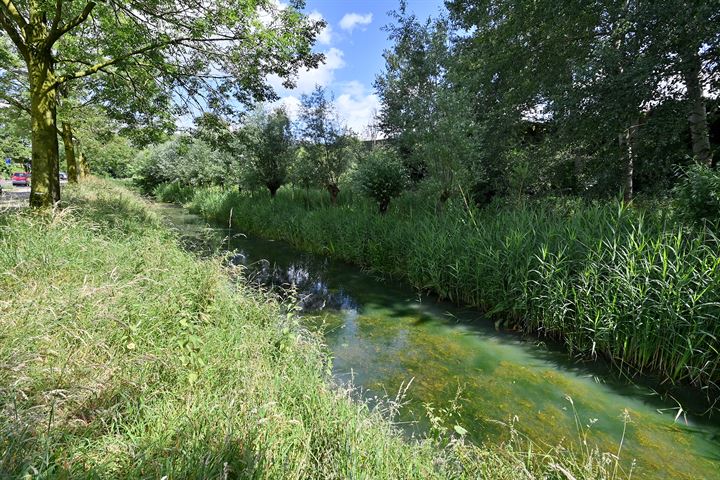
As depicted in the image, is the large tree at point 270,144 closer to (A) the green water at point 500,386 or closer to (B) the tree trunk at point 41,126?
(B) the tree trunk at point 41,126

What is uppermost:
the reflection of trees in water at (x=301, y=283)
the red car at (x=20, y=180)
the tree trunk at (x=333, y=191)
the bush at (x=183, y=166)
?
the bush at (x=183, y=166)

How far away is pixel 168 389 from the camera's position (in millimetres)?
2562

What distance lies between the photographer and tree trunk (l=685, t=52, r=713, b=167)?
725cm

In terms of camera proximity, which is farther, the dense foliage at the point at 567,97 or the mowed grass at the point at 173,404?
the dense foliage at the point at 567,97

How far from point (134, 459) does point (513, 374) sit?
395cm

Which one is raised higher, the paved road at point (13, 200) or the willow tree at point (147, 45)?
the willow tree at point (147, 45)

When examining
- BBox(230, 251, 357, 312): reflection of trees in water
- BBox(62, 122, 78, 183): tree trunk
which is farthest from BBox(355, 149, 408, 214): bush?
BBox(62, 122, 78, 183): tree trunk

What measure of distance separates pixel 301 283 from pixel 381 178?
4.01m

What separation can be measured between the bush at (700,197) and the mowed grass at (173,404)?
3.50 meters

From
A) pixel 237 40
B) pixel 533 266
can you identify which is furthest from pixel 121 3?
pixel 533 266

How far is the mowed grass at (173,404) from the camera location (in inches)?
70.2

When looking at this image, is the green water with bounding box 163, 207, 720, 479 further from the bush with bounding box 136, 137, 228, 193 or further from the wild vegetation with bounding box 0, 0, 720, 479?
the bush with bounding box 136, 137, 228, 193

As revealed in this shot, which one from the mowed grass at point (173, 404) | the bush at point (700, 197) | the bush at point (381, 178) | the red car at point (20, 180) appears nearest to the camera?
the mowed grass at point (173, 404)

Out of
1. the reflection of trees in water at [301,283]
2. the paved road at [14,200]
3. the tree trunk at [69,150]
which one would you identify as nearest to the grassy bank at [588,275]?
the reflection of trees in water at [301,283]
